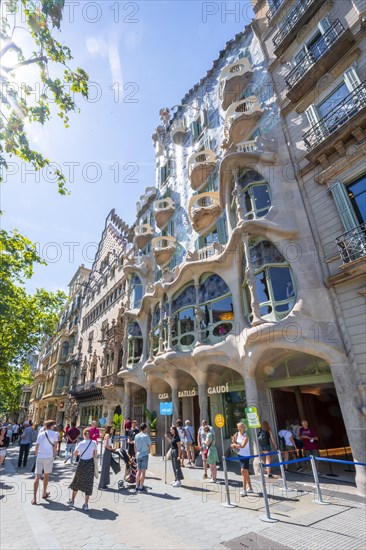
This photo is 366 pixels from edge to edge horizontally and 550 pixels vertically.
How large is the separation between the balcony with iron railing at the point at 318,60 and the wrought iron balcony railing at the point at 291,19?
2332 mm

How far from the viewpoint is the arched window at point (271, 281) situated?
11258 millimetres

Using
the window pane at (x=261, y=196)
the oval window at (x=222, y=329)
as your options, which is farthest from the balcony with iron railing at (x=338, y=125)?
the oval window at (x=222, y=329)

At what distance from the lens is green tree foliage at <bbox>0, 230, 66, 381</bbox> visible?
16953mm

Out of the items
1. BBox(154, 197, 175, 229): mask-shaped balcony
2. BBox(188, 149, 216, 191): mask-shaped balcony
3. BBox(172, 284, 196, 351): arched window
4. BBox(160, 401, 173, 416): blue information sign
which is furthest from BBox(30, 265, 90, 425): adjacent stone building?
BBox(160, 401, 173, 416): blue information sign

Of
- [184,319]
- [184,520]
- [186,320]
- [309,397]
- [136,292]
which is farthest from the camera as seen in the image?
[136,292]

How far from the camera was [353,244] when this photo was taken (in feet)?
32.8

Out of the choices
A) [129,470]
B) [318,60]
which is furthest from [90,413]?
[318,60]

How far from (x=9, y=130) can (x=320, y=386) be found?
1504cm

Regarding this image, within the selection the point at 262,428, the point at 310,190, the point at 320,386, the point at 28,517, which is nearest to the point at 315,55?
the point at 310,190

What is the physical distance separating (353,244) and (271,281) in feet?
10.6

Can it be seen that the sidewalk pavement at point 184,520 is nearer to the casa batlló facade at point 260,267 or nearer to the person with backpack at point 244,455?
the person with backpack at point 244,455

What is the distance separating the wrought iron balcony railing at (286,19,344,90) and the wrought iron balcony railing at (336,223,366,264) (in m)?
8.28

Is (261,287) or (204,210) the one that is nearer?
(261,287)

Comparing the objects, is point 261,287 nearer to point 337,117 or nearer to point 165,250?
point 337,117
